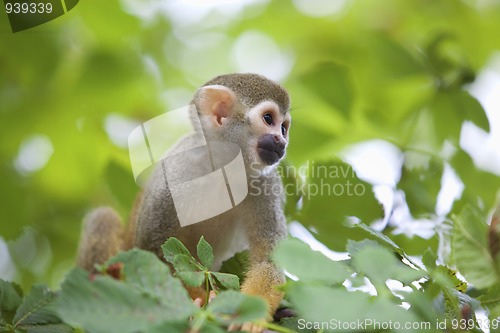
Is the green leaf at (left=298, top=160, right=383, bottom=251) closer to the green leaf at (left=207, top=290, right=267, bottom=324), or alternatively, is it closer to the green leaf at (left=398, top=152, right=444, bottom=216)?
the green leaf at (left=398, top=152, right=444, bottom=216)

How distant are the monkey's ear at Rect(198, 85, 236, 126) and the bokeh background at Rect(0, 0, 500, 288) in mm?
364

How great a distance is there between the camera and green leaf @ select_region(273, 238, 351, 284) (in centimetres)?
121

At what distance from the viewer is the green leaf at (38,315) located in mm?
1868

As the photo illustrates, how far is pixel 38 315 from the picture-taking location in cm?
193

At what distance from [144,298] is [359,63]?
4.15 meters

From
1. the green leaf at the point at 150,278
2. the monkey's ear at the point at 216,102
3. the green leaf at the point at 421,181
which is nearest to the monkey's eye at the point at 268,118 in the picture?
the monkey's ear at the point at 216,102

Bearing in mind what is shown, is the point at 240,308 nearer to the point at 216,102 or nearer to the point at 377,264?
the point at 377,264

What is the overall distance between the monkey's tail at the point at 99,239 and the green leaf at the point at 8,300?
3.78 ft

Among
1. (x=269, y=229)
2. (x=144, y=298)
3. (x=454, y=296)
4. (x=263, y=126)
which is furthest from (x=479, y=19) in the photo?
(x=144, y=298)

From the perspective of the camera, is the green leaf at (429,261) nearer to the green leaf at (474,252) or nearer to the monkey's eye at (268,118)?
the green leaf at (474,252)

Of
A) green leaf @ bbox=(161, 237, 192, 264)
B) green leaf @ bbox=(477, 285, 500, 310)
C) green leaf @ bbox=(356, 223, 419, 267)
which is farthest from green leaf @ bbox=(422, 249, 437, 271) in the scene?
green leaf @ bbox=(161, 237, 192, 264)

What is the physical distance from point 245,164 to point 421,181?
880mm

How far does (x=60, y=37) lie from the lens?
4062 millimetres
